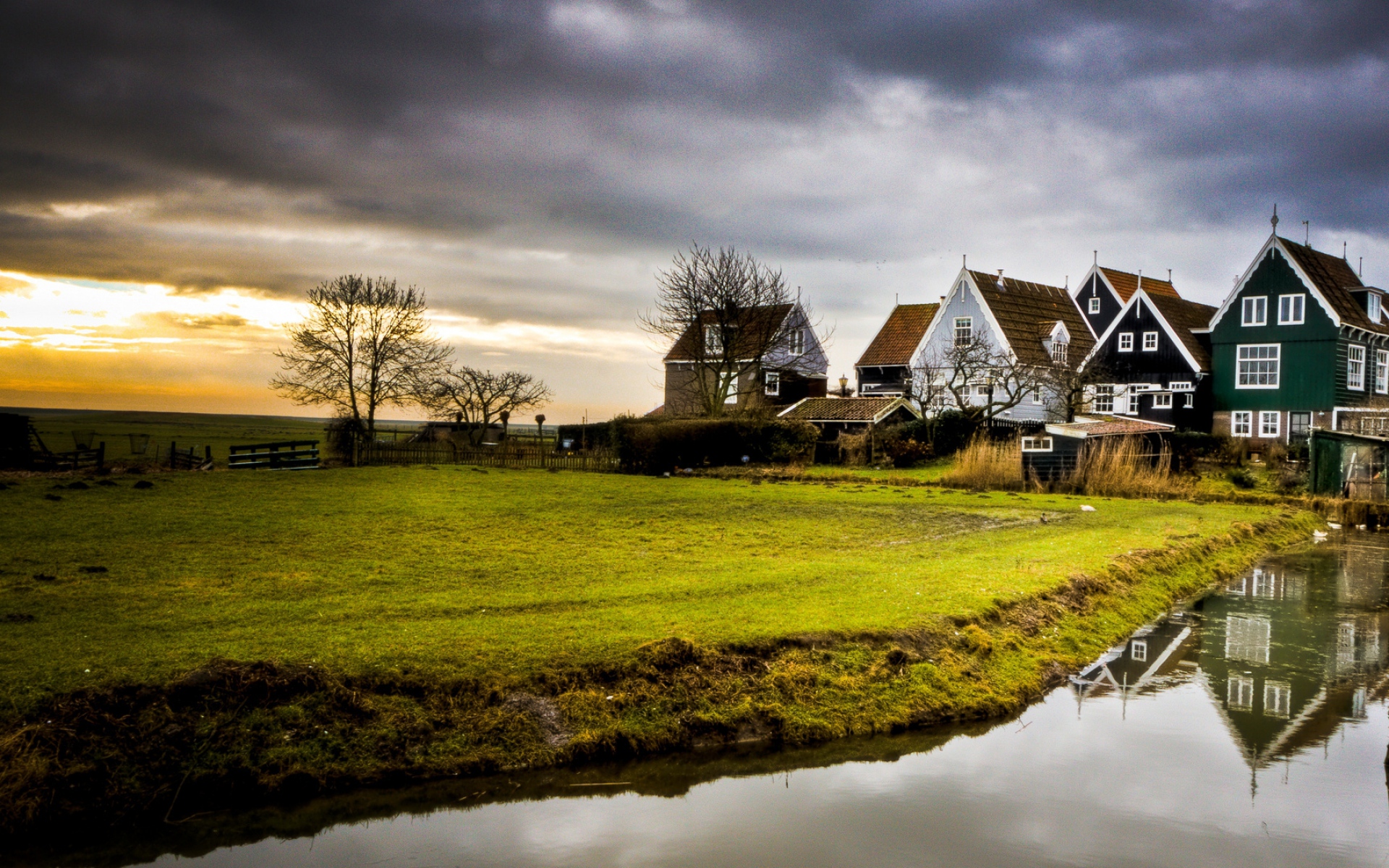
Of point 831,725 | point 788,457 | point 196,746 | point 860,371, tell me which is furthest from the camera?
point 860,371

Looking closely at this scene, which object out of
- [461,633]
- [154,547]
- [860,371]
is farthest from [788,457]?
[461,633]

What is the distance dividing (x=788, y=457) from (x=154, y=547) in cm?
3157

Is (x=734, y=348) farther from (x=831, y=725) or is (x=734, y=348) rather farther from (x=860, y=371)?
(x=831, y=725)

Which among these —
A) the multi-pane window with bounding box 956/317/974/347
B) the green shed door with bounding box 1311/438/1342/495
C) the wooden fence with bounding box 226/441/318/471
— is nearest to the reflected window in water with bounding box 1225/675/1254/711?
the green shed door with bounding box 1311/438/1342/495

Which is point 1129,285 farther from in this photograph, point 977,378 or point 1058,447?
point 1058,447

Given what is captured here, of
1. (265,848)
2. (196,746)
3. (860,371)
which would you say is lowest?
(265,848)

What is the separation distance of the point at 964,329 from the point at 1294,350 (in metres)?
16.5

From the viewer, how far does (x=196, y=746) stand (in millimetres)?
8281

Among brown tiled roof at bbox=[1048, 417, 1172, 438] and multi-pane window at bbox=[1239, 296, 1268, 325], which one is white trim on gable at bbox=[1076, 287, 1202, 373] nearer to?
multi-pane window at bbox=[1239, 296, 1268, 325]

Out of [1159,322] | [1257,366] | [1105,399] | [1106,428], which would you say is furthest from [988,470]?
[1257,366]

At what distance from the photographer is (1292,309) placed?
49.3 meters

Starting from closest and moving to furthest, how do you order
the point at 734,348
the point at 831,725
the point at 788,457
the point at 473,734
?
the point at 473,734 < the point at 831,725 < the point at 788,457 < the point at 734,348

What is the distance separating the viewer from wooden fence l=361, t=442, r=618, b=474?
43562 millimetres

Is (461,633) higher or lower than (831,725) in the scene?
higher
